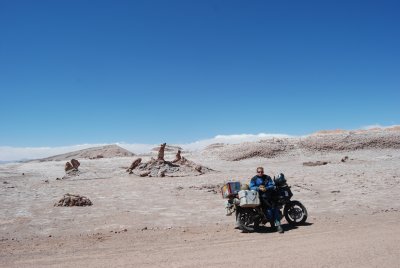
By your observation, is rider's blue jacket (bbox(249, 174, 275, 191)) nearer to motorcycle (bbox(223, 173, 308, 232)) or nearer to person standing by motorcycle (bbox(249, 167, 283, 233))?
person standing by motorcycle (bbox(249, 167, 283, 233))

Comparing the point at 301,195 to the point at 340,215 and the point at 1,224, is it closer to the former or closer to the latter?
the point at 340,215

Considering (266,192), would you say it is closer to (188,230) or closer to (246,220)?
(246,220)

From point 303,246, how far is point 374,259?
1.55 m

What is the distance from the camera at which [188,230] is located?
11.2 metres

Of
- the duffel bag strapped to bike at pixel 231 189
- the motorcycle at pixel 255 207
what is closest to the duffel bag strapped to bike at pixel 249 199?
the motorcycle at pixel 255 207

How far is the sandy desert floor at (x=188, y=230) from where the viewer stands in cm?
765

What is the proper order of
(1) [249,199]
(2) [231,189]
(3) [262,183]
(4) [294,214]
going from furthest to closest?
(4) [294,214] → (2) [231,189] → (3) [262,183] → (1) [249,199]

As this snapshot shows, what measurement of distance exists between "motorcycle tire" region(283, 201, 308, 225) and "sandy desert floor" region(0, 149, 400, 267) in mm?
270

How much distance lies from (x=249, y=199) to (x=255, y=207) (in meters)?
0.47

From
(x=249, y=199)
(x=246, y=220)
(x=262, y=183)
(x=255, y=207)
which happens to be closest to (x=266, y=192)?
(x=262, y=183)

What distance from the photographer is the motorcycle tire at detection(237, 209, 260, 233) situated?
10.6 meters

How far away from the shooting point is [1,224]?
40.4ft

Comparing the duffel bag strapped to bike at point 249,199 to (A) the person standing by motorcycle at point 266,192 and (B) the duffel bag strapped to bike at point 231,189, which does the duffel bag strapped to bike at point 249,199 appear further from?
(B) the duffel bag strapped to bike at point 231,189

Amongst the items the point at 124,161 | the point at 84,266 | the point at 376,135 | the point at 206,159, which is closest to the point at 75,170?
the point at 124,161
